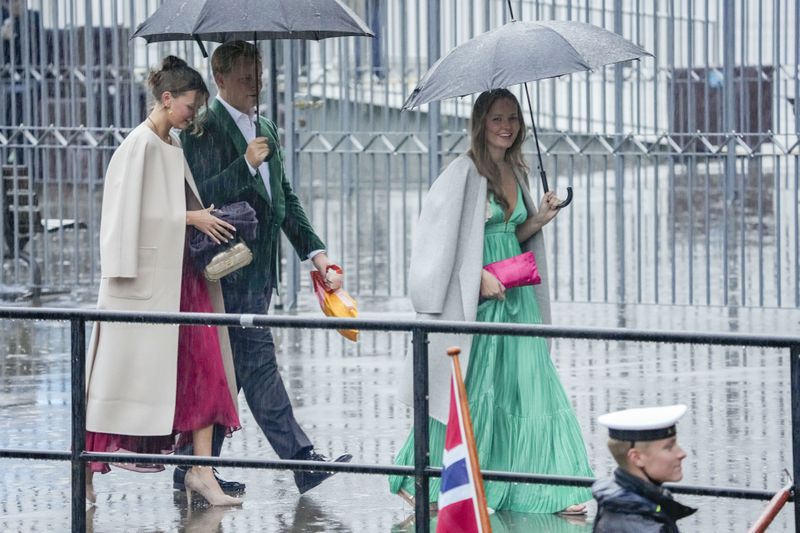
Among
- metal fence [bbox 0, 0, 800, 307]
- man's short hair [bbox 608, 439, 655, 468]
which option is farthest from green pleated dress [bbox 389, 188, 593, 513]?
metal fence [bbox 0, 0, 800, 307]

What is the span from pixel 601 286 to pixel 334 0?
7.13 metres

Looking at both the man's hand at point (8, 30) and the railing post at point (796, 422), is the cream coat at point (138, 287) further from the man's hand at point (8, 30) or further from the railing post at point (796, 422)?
the man's hand at point (8, 30)

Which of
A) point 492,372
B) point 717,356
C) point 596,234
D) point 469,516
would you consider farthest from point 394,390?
point 596,234

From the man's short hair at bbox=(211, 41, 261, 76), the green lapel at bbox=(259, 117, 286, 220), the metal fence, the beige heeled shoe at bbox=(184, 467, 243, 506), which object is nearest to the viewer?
the beige heeled shoe at bbox=(184, 467, 243, 506)

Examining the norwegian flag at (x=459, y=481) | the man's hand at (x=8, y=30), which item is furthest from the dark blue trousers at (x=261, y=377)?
the man's hand at (x=8, y=30)

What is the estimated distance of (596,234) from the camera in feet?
59.7

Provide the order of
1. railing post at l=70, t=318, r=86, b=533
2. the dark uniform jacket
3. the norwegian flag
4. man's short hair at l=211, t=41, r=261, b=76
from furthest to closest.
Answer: man's short hair at l=211, t=41, r=261, b=76
railing post at l=70, t=318, r=86, b=533
the norwegian flag
the dark uniform jacket

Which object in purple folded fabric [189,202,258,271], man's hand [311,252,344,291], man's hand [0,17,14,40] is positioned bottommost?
man's hand [311,252,344,291]

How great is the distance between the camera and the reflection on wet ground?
6672 millimetres

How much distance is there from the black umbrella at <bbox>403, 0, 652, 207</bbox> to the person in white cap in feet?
7.89

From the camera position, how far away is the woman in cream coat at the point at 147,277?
21.7 feet

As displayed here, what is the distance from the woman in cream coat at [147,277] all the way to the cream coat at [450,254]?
81 cm

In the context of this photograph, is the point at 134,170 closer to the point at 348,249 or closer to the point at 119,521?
the point at 119,521

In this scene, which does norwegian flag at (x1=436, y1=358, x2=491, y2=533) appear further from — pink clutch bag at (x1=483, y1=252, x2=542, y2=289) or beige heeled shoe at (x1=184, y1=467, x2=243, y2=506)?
beige heeled shoe at (x1=184, y1=467, x2=243, y2=506)
